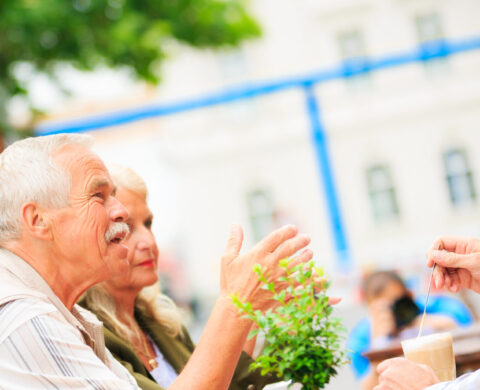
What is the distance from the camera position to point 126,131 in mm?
25016

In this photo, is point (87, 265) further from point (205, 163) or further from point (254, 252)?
point (205, 163)

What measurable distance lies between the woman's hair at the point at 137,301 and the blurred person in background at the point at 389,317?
104 cm

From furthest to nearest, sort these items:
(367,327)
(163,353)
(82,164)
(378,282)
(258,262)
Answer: (378,282) < (367,327) < (163,353) < (82,164) < (258,262)

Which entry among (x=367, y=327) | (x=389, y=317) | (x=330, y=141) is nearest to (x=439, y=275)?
(x=389, y=317)

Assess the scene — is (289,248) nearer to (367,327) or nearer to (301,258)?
(301,258)

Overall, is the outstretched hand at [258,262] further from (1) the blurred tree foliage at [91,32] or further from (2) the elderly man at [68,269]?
(1) the blurred tree foliage at [91,32]

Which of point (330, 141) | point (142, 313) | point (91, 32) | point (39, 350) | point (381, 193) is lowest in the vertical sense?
point (381, 193)

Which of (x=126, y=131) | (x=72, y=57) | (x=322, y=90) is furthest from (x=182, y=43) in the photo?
(x=126, y=131)

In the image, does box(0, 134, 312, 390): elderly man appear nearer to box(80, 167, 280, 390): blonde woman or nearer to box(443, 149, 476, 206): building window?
box(80, 167, 280, 390): blonde woman

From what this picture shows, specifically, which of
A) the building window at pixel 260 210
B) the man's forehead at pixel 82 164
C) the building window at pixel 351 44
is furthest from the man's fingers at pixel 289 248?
the building window at pixel 351 44

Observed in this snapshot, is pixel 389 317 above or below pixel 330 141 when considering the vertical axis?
below

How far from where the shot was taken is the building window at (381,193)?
2188 centimetres

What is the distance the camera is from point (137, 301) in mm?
2125

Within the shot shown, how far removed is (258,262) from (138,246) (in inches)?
28.3
